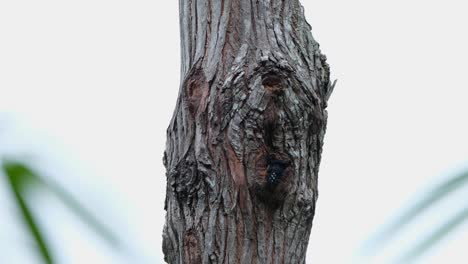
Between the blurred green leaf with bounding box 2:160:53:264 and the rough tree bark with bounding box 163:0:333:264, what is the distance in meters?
1.02

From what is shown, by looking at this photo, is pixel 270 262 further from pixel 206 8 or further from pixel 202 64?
pixel 206 8

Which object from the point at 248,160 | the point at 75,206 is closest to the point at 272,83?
the point at 248,160

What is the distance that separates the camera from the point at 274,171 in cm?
132

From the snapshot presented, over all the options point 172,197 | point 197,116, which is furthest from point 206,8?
point 172,197

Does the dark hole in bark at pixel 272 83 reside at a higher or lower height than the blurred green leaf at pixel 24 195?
higher

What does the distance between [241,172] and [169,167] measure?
17 cm

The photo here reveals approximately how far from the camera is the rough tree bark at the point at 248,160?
4.35 feet

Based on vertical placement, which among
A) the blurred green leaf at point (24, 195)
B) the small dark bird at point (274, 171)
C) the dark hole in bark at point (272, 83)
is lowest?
the blurred green leaf at point (24, 195)

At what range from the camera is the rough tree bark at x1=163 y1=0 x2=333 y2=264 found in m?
1.33

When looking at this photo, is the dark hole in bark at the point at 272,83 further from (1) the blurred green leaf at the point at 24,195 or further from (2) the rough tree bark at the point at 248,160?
(1) the blurred green leaf at the point at 24,195

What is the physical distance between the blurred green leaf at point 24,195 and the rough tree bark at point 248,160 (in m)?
1.02

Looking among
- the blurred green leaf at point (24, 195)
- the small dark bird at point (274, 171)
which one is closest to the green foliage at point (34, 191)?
the blurred green leaf at point (24, 195)

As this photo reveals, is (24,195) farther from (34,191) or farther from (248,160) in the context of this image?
(248,160)

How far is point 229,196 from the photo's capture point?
4.41 ft
